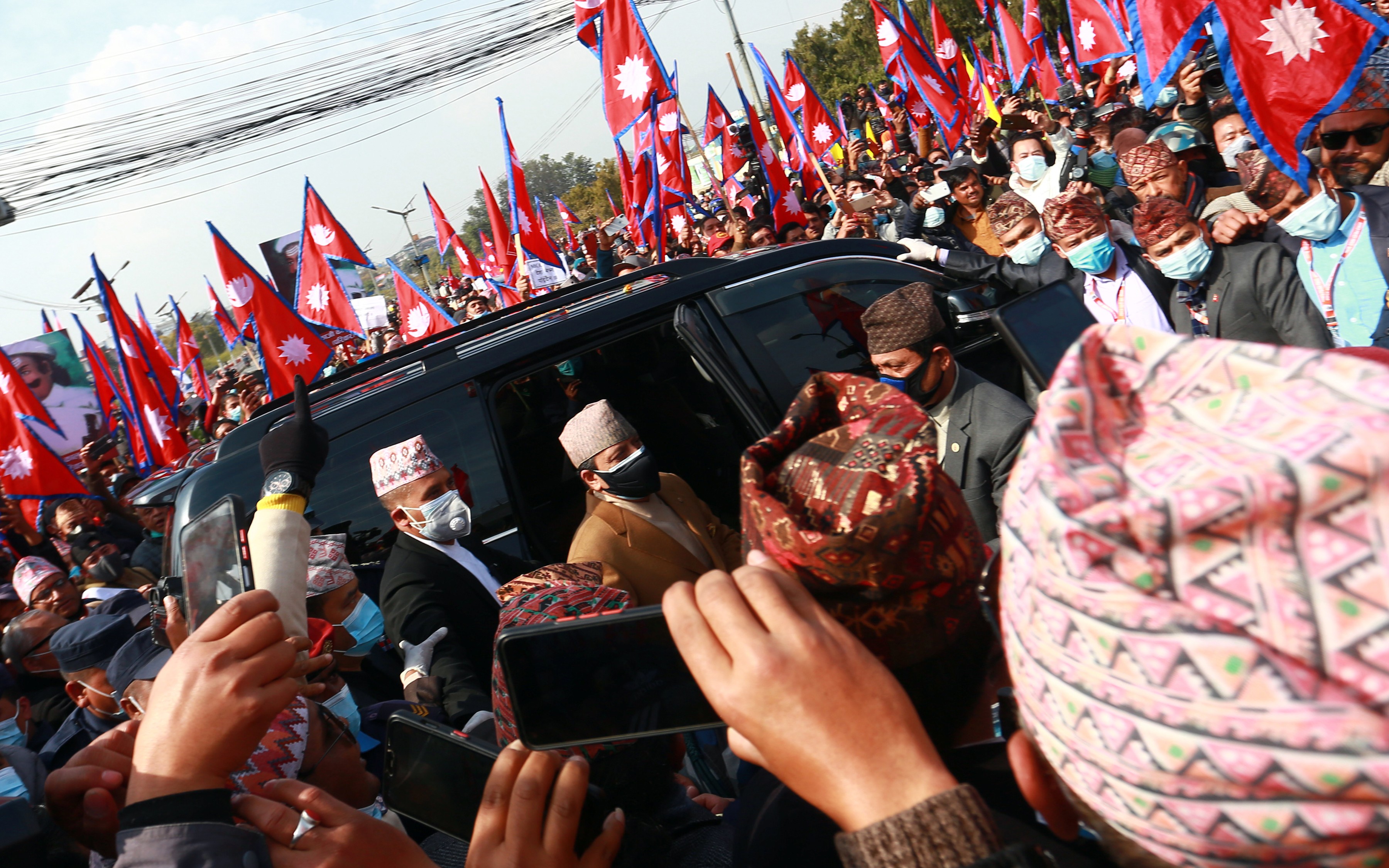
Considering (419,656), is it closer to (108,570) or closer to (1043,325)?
(1043,325)

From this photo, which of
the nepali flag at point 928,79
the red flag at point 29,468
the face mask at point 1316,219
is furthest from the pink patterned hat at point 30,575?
the nepali flag at point 928,79

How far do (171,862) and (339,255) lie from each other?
9827 mm

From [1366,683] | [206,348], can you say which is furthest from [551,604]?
[206,348]

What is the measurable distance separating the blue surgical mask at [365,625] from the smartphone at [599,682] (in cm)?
245

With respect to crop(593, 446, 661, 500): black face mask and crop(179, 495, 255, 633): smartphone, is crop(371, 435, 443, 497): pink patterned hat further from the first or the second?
crop(179, 495, 255, 633): smartphone

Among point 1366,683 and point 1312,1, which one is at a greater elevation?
point 1312,1

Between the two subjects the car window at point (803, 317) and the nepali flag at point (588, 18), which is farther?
the nepali flag at point (588, 18)

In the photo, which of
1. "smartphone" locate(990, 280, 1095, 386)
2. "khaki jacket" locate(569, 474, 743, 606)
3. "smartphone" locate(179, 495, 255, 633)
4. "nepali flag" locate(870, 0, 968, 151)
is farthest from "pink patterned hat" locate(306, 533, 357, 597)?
"nepali flag" locate(870, 0, 968, 151)

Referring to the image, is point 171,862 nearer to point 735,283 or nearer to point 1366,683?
point 1366,683

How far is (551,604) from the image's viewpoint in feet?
5.38

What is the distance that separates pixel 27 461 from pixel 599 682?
29.3 feet

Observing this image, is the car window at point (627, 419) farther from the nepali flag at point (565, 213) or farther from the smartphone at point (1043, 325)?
the nepali flag at point (565, 213)

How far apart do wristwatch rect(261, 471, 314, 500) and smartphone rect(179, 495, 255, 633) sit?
9cm

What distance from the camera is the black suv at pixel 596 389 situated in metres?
3.48
